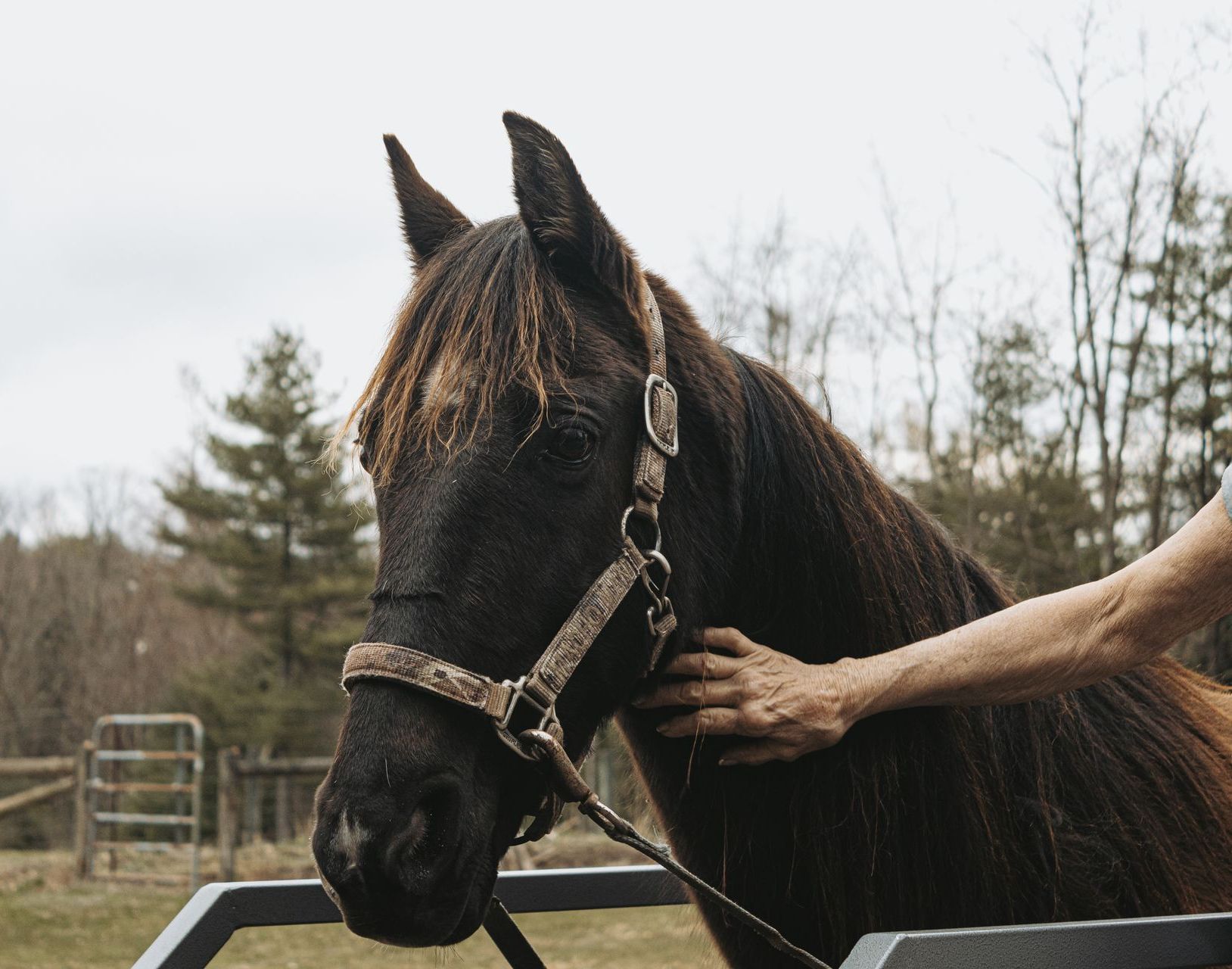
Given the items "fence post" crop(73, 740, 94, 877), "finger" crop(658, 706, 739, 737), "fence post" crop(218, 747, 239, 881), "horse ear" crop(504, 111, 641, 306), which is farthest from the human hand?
"fence post" crop(73, 740, 94, 877)

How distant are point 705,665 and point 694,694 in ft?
0.19

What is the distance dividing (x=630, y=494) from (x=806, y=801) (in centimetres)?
68

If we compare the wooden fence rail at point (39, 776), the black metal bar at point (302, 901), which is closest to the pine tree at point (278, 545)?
the wooden fence rail at point (39, 776)

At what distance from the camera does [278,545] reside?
2734 centimetres

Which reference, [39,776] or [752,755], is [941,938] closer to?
[752,755]

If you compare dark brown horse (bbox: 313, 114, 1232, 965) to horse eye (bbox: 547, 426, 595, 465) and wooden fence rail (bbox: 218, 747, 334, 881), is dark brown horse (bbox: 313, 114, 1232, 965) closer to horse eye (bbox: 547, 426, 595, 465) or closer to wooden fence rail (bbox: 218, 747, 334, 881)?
horse eye (bbox: 547, 426, 595, 465)

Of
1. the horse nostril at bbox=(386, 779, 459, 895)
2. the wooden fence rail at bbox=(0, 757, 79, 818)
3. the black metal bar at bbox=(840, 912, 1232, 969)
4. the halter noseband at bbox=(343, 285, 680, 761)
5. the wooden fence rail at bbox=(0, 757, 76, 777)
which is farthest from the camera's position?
the wooden fence rail at bbox=(0, 757, 76, 777)

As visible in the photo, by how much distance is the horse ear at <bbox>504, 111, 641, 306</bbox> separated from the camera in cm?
196

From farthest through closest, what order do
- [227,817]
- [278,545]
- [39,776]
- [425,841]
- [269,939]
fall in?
[278,545] < [39,776] < [227,817] < [269,939] < [425,841]

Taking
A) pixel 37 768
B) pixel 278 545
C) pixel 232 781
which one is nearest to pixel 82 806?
pixel 37 768

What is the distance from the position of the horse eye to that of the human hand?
0.43 m

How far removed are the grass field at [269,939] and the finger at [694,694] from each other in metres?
5.89

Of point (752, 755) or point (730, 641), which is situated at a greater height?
point (730, 641)

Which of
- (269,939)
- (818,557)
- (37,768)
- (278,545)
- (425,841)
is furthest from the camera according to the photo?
(278,545)
